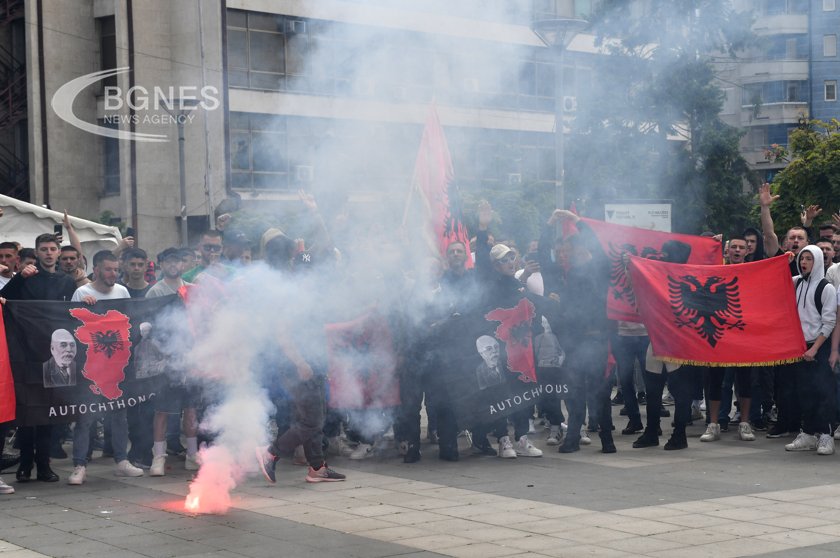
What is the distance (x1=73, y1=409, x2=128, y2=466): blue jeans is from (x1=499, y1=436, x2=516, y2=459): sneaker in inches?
131

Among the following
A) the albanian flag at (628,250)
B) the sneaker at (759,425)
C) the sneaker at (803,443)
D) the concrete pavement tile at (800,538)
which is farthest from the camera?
the sneaker at (759,425)

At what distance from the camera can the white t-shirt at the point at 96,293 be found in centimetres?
1009

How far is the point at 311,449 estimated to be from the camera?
9.26m

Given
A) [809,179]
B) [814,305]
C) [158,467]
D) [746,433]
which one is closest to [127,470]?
[158,467]

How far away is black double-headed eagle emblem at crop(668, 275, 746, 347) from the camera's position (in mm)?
11023

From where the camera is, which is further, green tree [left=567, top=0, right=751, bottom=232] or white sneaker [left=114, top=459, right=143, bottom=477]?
green tree [left=567, top=0, right=751, bottom=232]

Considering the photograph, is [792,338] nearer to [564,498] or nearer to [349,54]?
[564,498]

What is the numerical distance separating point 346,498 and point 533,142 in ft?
27.0

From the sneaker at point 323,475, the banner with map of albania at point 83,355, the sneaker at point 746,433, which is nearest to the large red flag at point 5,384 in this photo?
the banner with map of albania at point 83,355

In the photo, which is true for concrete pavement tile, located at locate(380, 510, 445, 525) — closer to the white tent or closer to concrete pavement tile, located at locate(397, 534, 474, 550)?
concrete pavement tile, located at locate(397, 534, 474, 550)

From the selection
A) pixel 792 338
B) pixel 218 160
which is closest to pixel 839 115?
pixel 218 160

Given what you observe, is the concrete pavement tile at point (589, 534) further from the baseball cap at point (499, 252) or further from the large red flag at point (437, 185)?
the large red flag at point (437, 185)
